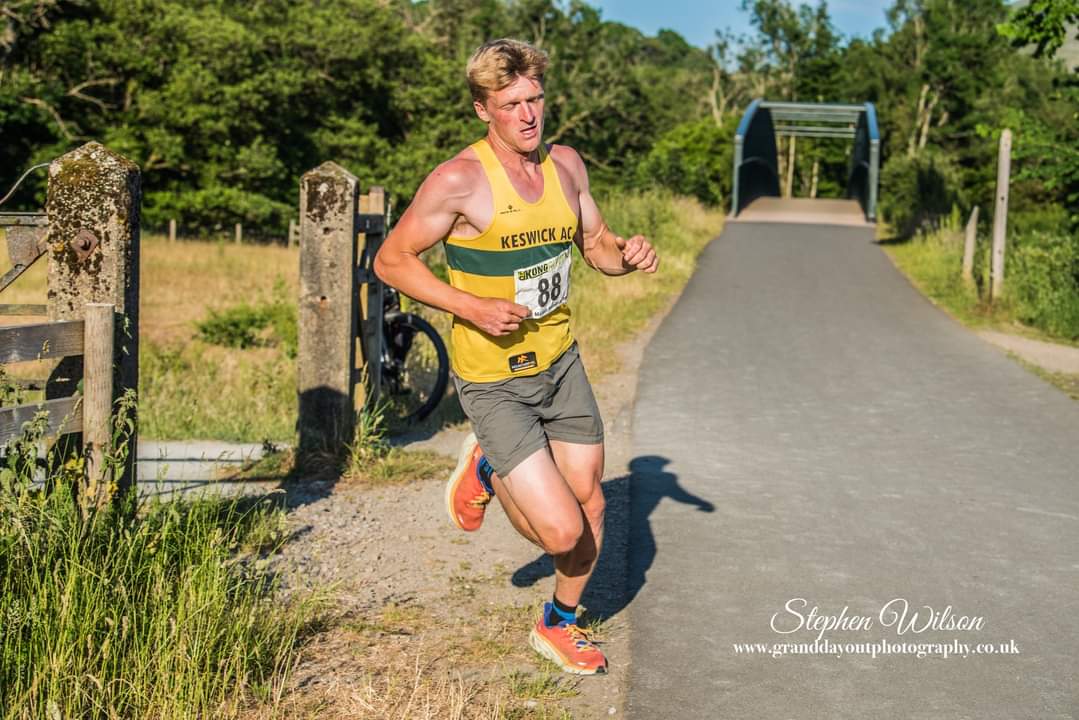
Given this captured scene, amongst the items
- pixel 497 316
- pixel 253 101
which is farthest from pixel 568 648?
pixel 253 101

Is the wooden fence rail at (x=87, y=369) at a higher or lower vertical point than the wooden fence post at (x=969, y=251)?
lower

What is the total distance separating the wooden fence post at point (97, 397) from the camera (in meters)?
4.66

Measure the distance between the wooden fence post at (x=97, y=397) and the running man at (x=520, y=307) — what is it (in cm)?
113

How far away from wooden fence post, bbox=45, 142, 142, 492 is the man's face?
162cm

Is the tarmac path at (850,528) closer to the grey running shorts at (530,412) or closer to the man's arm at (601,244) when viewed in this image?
the grey running shorts at (530,412)

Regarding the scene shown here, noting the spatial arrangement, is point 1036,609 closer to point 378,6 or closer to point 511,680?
point 511,680

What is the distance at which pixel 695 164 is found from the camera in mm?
38656

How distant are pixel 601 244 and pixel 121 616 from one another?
2198mm

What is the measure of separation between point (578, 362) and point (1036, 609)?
2.20m

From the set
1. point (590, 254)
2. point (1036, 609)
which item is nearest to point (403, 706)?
point (590, 254)

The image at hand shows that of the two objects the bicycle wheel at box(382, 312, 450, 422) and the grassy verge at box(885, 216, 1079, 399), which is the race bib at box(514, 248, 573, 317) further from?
the grassy verge at box(885, 216, 1079, 399)

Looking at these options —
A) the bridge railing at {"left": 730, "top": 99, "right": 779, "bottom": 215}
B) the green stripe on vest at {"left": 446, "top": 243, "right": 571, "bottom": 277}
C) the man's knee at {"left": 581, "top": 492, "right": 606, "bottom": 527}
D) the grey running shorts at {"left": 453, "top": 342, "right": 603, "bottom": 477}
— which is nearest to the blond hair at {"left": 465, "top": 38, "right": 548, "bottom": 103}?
the green stripe on vest at {"left": 446, "top": 243, "right": 571, "bottom": 277}

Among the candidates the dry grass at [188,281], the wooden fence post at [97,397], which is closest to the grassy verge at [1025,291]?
the wooden fence post at [97,397]

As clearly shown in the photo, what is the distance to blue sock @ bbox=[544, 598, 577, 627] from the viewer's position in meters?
4.48
